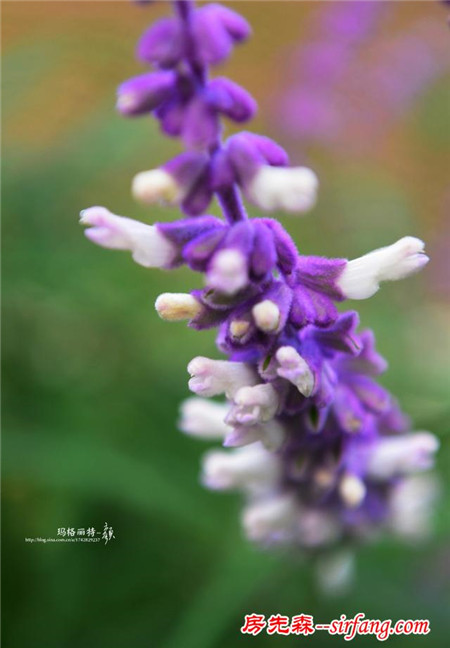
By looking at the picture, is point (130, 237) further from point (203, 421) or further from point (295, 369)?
point (203, 421)

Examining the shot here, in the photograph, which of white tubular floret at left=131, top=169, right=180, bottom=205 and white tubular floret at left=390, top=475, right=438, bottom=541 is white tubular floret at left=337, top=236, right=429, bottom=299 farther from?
white tubular floret at left=390, top=475, right=438, bottom=541

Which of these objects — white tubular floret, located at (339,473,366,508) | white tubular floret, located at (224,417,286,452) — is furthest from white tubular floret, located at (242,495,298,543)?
white tubular floret, located at (224,417,286,452)

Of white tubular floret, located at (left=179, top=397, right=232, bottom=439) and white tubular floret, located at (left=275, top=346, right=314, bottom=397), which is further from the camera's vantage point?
white tubular floret, located at (left=179, top=397, right=232, bottom=439)

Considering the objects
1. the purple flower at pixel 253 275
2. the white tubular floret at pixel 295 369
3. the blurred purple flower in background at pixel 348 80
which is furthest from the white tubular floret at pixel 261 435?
the blurred purple flower in background at pixel 348 80

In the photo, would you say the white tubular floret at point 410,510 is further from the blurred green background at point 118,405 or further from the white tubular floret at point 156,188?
the white tubular floret at point 156,188

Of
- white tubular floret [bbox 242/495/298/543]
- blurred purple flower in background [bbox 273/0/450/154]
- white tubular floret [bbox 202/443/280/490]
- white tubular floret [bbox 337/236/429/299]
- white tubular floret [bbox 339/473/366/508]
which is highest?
blurred purple flower in background [bbox 273/0/450/154]

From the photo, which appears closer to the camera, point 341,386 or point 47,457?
point 341,386

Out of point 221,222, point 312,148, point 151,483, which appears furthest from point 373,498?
point 312,148

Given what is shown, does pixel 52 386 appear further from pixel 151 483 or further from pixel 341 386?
pixel 341 386
